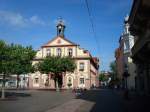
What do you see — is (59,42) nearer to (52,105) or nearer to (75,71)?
(75,71)

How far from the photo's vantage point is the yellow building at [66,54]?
84562 millimetres

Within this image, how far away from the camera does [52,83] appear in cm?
8581

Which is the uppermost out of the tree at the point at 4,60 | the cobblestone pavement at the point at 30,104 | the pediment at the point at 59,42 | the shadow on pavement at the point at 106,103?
the pediment at the point at 59,42

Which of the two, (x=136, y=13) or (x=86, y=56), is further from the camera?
(x=86, y=56)

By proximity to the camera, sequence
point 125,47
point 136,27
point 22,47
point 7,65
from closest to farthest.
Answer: point 136,27 < point 7,65 < point 22,47 < point 125,47

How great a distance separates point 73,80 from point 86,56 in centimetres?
788

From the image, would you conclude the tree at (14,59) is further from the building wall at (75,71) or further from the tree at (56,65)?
the building wall at (75,71)

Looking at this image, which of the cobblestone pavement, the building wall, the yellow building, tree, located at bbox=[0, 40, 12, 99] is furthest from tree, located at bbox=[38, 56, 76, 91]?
tree, located at bbox=[0, 40, 12, 99]

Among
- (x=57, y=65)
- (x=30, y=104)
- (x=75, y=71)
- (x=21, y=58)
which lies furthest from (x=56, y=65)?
(x=30, y=104)

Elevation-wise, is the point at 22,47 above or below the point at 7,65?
above

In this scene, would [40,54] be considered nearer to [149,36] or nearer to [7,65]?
[7,65]

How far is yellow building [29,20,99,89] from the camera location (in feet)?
277

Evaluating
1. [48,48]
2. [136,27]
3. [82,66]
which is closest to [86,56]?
[82,66]

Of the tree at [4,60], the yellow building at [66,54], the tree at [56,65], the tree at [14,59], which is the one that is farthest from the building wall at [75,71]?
the tree at [4,60]
